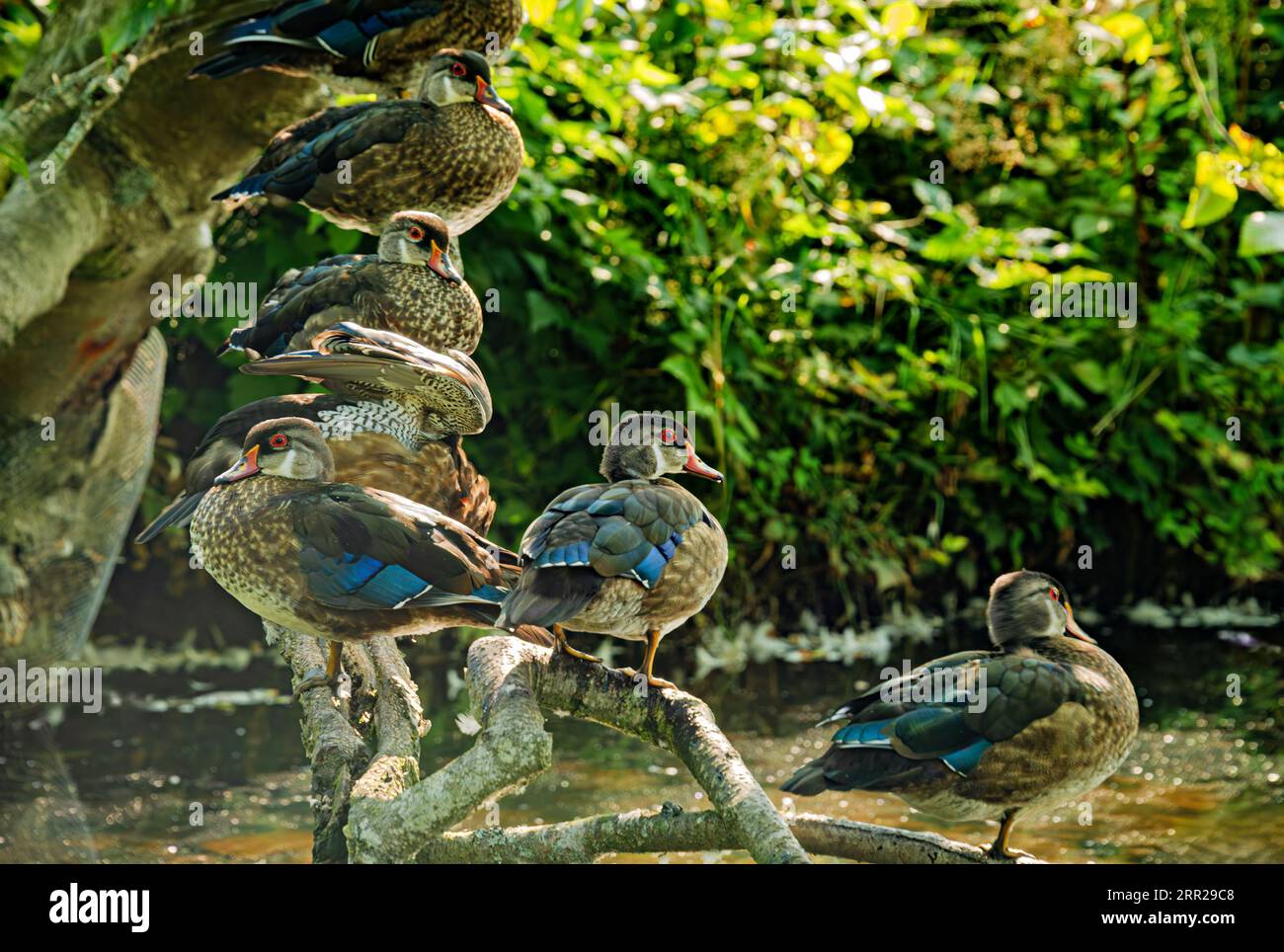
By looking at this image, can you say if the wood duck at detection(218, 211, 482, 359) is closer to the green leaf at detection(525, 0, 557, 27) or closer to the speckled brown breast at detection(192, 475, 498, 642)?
the speckled brown breast at detection(192, 475, 498, 642)

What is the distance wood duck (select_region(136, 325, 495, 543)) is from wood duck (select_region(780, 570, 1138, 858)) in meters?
0.33

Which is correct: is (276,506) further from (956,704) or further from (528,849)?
(956,704)

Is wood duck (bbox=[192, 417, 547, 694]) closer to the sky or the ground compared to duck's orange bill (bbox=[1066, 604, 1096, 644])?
closer to the sky

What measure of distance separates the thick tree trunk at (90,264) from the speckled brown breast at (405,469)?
678mm

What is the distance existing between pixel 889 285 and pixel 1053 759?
2.60 meters

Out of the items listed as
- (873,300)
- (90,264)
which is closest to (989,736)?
(90,264)

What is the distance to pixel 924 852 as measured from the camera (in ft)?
2.85

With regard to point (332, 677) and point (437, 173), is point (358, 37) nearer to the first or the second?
point (437, 173)

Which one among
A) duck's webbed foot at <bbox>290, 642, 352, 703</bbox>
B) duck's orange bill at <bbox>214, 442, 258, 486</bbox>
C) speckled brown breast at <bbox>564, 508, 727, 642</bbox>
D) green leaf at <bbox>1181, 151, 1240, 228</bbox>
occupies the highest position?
green leaf at <bbox>1181, 151, 1240, 228</bbox>

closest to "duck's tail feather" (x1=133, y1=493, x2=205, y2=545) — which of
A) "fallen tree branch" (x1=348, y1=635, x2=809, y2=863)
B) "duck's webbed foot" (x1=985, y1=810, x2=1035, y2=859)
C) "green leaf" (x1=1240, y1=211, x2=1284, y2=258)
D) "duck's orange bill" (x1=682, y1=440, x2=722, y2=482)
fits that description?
"fallen tree branch" (x1=348, y1=635, x2=809, y2=863)

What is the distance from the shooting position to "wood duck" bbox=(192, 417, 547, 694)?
2.75ft

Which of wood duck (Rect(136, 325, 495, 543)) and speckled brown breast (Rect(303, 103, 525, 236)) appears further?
speckled brown breast (Rect(303, 103, 525, 236))

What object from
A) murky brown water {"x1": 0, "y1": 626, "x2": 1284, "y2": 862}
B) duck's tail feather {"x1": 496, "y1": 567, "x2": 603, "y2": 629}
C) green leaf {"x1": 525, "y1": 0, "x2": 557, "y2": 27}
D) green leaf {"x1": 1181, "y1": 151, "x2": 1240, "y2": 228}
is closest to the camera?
duck's tail feather {"x1": 496, "y1": 567, "x2": 603, "y2": 629}

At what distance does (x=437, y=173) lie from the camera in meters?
1.18
